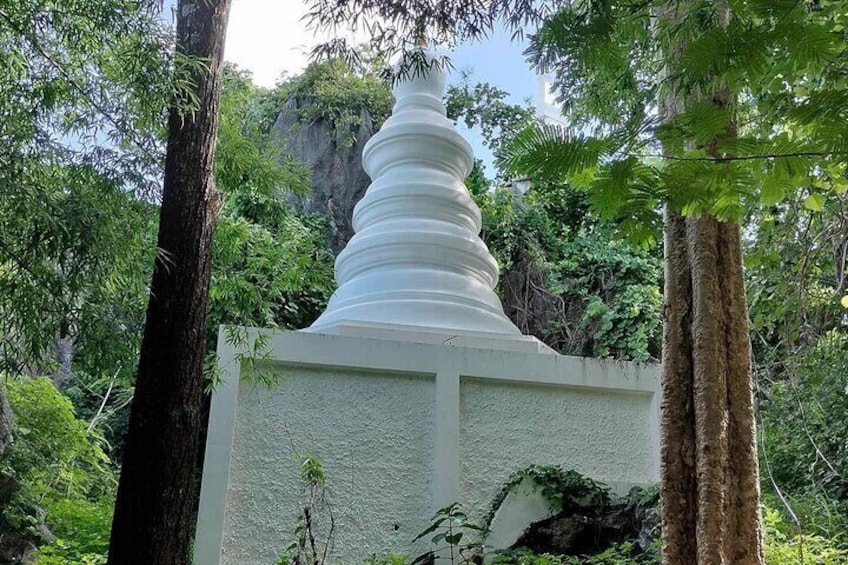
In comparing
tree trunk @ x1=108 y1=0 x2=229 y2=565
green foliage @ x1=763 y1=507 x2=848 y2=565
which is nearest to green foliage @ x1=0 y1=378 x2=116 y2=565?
tree trunk @ x1=108 y1=0 x2=229 y2=565

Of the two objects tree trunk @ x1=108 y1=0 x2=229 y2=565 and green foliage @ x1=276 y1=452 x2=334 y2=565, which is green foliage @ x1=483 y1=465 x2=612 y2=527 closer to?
green foliage @ x1=276 y1=452 x2=334 y2=565

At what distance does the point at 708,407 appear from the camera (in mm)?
3117

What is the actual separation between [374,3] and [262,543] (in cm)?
319

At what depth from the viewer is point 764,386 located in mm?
8820

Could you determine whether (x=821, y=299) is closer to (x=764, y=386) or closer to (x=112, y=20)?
(x=764, y=386)

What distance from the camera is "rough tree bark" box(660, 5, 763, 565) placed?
301 centimetres

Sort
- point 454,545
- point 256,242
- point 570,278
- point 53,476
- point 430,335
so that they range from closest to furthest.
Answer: point 454,545 < point 430,335 < point 53,476 < point 256,242 < point 570,278

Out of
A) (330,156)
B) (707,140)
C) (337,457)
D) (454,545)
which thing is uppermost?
(330,156)

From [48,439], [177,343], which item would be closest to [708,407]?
[177,343]

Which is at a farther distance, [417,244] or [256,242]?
[256,242]

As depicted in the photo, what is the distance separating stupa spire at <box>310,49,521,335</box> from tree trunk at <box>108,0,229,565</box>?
64.9 inches

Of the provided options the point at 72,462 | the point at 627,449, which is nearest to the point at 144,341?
the point at 627,449

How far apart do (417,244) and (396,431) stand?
1650 mm

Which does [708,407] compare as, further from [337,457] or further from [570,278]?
[570,278]
